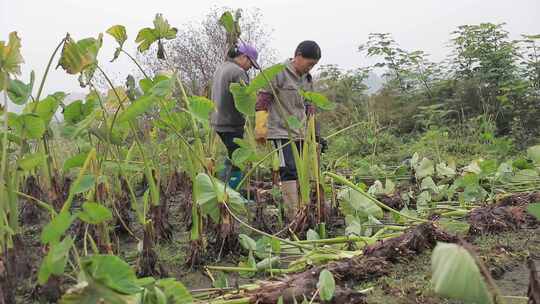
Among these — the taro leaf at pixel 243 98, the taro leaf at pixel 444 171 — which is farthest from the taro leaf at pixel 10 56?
the taro leaf at pixel 444 171

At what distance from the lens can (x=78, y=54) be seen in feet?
5.69

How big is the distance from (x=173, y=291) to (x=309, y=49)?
5.99ft

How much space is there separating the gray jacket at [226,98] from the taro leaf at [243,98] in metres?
0.92

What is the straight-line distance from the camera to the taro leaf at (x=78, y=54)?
1714 millimetres

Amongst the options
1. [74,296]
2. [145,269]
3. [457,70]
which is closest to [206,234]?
[145,269]

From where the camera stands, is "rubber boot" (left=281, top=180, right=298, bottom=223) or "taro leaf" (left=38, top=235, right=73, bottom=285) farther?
"rubber boot" (left=281, top=180, right=298, bottom=223)

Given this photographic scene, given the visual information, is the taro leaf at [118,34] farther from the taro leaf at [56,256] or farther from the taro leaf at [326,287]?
the taro leaf at [326,287]

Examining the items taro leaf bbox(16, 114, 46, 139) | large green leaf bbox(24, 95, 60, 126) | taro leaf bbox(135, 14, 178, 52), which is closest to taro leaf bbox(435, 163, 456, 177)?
taro leaf bbox(135, 14, 178, 52)

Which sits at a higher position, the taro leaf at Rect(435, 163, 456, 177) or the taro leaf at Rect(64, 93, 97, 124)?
the taro leaf at Rect(64, 93, 97, 124)

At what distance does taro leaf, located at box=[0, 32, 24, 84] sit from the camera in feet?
5.12

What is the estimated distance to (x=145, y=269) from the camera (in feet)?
6.04

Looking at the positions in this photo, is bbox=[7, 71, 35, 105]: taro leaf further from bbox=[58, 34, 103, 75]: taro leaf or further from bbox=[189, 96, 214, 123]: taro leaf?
bbox=[189, 96, 214, 123]: taro leaf

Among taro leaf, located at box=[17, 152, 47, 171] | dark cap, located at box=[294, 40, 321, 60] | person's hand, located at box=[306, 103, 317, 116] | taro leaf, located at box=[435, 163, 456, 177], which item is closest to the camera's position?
taro leaf, located at box=[17, 152, 47, 171]

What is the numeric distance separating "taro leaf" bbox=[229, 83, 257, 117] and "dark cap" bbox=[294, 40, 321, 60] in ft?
2.18
